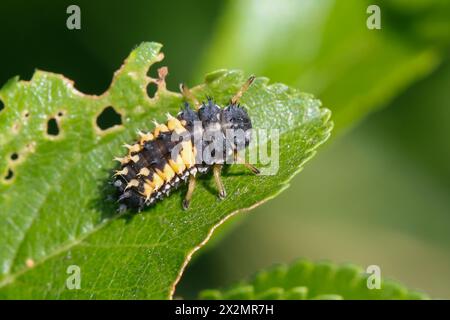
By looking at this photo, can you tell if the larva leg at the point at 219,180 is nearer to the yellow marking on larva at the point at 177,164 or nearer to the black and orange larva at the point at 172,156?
the black and orange larva at the point at 172,156

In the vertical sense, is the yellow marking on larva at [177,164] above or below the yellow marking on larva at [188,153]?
below

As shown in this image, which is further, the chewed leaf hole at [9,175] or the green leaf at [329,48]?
the green leaf at [329,48]

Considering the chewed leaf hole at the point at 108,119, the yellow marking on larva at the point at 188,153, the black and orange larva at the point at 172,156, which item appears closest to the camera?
the black and orange larva at the point at 172,156

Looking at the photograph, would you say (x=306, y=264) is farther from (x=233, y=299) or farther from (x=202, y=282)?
(x=202, y=282)

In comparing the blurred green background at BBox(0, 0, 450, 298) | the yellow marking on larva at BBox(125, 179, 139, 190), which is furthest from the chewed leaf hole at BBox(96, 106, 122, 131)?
the blurred green background at BBox(0, 0, 450, 298)

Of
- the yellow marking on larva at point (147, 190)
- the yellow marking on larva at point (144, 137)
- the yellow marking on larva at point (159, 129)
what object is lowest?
the yellow marking on larva at point (147, 190)

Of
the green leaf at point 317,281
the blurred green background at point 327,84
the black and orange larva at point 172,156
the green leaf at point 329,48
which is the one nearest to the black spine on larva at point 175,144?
the black and orange larva at point 172,156
